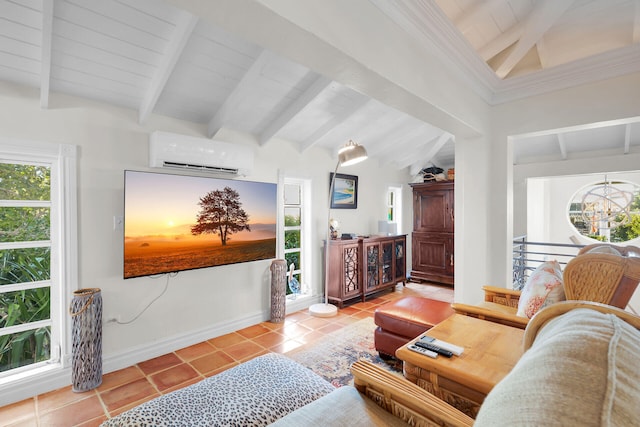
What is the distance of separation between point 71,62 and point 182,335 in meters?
2.38

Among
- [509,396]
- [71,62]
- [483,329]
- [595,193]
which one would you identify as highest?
[71,62]

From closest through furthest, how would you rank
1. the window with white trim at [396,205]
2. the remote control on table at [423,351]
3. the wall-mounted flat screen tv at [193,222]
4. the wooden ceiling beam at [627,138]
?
the remote control on table at [423,351]
the wall-mounted flat screen tv at [193,222]
the wooden ceiling beam at [627,138]
the window with white trim at [396,205]

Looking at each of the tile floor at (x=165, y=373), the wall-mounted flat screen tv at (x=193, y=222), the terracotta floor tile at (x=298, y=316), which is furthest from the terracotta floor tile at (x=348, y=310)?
the wall-mounted flat screen tv at (x=193, y=222)

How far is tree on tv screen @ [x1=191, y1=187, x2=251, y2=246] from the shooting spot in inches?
113

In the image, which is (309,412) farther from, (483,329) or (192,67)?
(192,67)

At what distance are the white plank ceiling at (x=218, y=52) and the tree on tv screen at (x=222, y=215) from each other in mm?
624

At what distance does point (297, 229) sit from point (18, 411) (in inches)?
113

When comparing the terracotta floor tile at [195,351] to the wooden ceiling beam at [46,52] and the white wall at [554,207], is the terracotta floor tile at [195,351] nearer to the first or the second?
the wooden ceiling beam at [46,52]

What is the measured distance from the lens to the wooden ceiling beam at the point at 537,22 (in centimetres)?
194

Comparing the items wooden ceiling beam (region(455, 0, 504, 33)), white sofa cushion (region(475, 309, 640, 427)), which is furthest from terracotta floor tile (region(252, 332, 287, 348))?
wooden ceiling beam (region(455, 0, 504, 33))

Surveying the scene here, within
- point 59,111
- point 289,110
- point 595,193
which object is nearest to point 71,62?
point 59,111

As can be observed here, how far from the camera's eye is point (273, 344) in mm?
2939

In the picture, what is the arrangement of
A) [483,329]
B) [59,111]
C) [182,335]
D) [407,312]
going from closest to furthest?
[483,329]
[59,111]
[407,312]
[182,335]

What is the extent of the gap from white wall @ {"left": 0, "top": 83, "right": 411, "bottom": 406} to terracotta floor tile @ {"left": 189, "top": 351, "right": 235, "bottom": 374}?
337 millimetres
